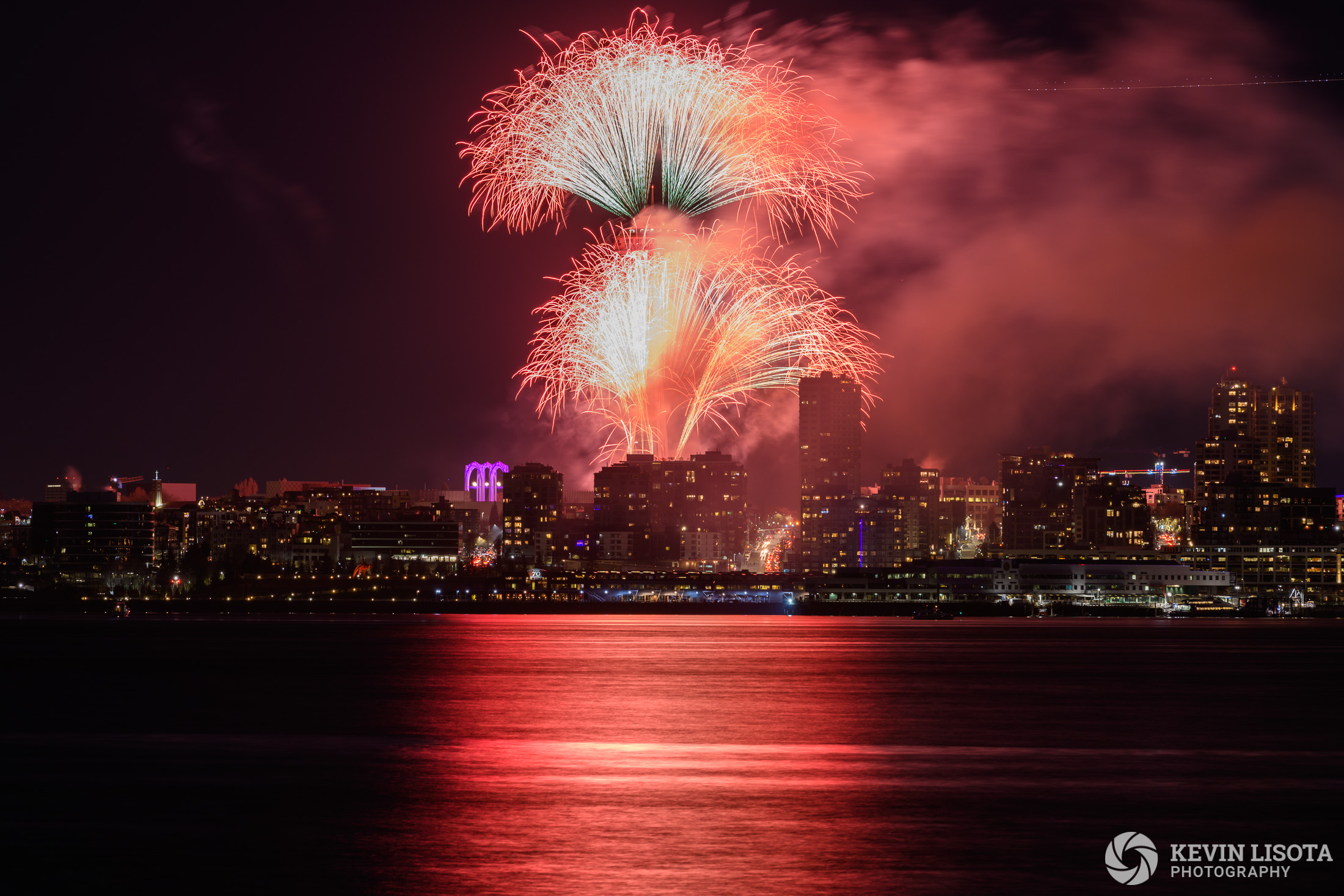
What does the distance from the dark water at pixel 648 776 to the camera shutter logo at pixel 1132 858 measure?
0.33 metres

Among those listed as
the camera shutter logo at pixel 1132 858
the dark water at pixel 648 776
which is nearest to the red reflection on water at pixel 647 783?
the dark water at pixel 648 776

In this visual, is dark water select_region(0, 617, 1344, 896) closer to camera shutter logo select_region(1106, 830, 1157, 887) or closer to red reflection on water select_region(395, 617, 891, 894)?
red reflection on water select_region(395, 617, 891, 894)

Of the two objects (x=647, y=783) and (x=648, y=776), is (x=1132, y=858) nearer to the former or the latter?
(x=647, y=783)

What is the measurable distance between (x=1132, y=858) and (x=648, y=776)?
10.7 meters

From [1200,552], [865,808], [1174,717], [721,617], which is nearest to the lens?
[865,808]

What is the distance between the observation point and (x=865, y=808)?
24.4m

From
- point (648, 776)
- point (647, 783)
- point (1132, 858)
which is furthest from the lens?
point (648, 776)

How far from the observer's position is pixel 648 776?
28078 mm

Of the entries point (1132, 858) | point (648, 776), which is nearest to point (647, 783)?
point (648, 776)

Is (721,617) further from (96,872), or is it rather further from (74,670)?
(96,872)

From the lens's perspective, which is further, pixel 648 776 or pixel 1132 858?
pixel 648 776

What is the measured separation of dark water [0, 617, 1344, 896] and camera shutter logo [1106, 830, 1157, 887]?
1.07ft

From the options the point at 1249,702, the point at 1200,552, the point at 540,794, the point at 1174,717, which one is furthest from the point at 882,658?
the point at 1200,552

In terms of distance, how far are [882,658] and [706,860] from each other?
52902 mm
